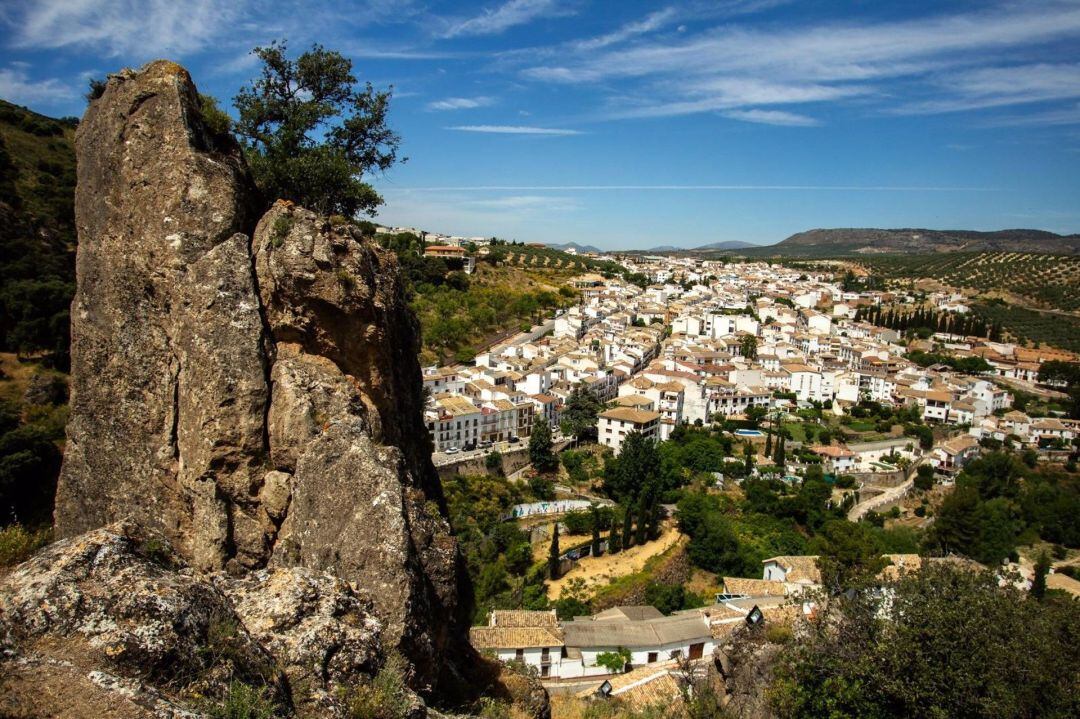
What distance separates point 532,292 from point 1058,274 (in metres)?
129

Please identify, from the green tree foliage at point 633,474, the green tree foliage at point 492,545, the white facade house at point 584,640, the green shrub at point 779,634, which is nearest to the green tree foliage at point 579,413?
the green tree foliage at point 633,474

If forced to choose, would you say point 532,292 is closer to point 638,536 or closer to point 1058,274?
point 638,536

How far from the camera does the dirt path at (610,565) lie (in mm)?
38312

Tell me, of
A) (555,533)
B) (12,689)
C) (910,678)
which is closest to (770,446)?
(555,533)

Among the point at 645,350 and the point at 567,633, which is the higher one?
the point at 645,350

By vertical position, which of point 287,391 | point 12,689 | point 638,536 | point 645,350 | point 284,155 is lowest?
point 638,536

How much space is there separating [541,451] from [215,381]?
4459 centimetres

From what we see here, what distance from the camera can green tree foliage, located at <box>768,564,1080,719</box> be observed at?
10969 millimetres

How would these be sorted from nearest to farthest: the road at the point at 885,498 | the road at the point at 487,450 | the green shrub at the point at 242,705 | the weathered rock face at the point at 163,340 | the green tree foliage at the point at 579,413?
the green shrub at the point at 242,705, the weathered rock face at the point at 163,340, the road at the point at 487,450, the road at the point at 885,498, the green tree foliage at the point at 579,413

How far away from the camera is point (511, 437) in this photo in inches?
2259

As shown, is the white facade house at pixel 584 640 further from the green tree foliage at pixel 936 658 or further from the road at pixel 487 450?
the road at pixel 487 450

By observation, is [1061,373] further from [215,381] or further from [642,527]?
[215,381]

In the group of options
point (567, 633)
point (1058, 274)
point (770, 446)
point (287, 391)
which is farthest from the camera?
point (1058, 274)

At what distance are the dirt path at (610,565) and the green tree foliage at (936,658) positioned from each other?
85.3 ft
